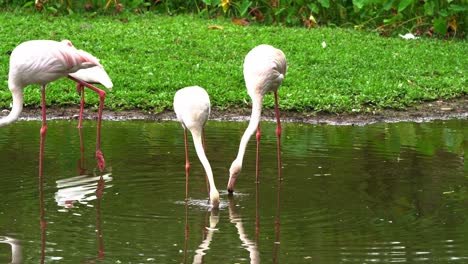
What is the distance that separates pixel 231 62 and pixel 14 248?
7682 mm

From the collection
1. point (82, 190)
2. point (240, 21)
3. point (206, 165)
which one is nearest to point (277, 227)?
point (206, 165)

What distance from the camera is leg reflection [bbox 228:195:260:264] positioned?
20.1ft

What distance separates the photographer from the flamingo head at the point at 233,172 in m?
7.63

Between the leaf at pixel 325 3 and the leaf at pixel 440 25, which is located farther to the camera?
the leaf at pixel 325 3

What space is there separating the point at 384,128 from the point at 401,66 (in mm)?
2858

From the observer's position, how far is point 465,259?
601 centimetres

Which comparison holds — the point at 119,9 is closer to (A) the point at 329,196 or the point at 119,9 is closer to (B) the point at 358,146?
(B) the point at 358,146

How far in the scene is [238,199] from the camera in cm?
769

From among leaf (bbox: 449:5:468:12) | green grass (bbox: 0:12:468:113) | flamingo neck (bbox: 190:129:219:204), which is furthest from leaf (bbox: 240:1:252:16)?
flamingo neck (bbox: 190:129:219:204)

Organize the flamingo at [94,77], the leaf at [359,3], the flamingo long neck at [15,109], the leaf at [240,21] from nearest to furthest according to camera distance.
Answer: the flamingo long neck at [15,109] → the flamingo at [94,77] → the leaf at [359,3] → the leaf at [240,21]

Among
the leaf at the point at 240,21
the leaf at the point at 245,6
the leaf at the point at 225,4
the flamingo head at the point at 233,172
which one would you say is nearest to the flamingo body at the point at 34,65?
the flamingo head at the point at 233,172

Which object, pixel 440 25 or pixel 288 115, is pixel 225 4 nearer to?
pixel 440 25

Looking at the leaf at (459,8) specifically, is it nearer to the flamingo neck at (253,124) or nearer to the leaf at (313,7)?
the leaf at (313,7)

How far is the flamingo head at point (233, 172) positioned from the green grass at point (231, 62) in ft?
13.5
